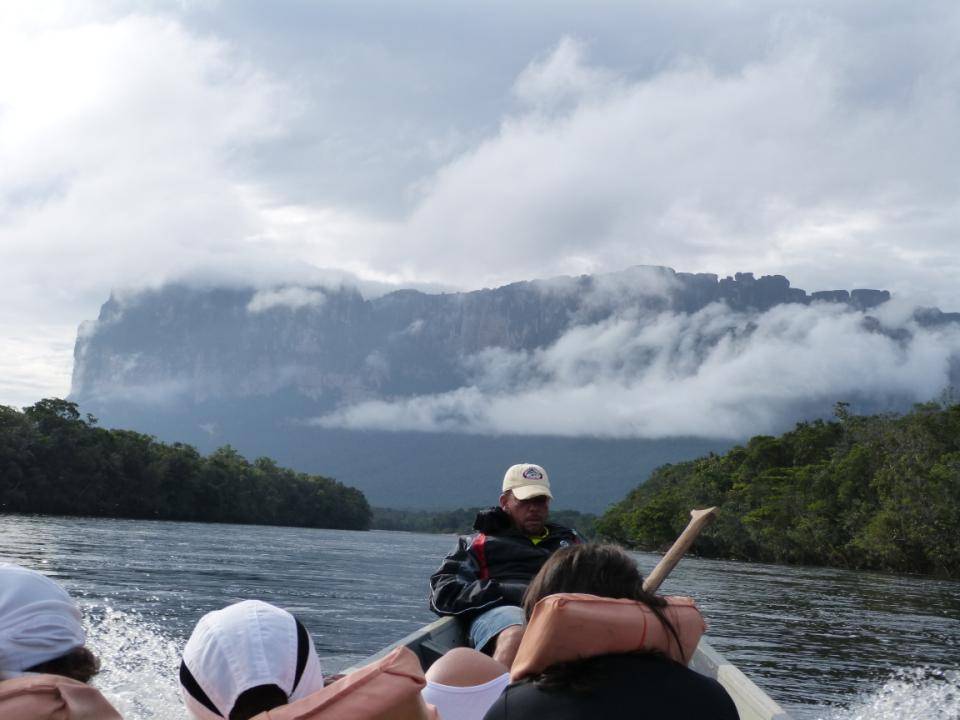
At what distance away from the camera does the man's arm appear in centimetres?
577

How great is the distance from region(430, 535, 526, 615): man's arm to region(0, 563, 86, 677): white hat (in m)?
3.86

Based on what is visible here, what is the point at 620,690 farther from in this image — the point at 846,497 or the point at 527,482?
the point at 846,497

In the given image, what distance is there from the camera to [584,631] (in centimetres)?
233

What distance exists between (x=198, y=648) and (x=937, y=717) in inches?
324

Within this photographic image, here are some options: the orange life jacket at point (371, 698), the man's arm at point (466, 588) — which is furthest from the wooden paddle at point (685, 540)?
the orange life jacket at point (371, 698)

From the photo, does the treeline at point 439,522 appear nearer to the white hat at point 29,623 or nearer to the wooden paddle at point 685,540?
the wooden paddle at point 685,540

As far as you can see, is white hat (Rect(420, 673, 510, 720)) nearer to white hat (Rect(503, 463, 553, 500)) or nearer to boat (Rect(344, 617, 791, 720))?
boat (Rect(344, 617, 791, 720))

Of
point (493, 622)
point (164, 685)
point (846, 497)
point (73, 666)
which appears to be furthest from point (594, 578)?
point (846, 497)

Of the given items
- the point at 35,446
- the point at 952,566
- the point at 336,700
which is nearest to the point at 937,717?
the point at 336,700

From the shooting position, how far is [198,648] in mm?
1989

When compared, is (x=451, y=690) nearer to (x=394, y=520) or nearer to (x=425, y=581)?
(x=425, y=581)

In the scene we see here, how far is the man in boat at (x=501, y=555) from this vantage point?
19.0 feet

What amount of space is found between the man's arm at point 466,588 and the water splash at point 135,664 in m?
2.35

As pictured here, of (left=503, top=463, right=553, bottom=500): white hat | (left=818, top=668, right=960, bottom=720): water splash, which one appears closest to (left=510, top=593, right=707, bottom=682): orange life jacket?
(left=503, top=463, right=553, bottom=500): white hat
